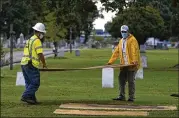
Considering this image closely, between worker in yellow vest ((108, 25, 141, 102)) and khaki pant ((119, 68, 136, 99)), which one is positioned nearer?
worker in yellow vest ((108, 25, 141, 102))

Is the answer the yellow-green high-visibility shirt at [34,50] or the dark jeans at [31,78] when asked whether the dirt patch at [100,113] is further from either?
the yellow-green high-visibility shirt at [34,50]

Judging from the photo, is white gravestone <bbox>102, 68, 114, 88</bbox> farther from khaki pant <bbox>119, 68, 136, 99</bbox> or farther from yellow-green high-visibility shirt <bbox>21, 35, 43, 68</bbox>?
yellow-green high-visibility shirt <bbox>21, 35, 43, 68</bbox>

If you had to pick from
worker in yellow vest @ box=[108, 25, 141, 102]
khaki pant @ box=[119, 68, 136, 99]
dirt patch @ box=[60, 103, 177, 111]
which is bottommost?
dirt patch @ box=[60, 103, 177, 111]

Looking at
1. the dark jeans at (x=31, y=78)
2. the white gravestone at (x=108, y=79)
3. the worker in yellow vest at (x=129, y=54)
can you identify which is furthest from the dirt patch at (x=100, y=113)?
the white gravestone at (x=108, y=79)

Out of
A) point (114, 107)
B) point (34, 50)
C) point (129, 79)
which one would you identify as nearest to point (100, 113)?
point (114, 107)

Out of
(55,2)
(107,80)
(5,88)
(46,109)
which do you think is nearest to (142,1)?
(55,2)

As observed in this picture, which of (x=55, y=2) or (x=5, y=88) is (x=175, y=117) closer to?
(x=5, y=88)

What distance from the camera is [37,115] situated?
10820 mm

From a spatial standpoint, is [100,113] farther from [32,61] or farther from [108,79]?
[108,79]

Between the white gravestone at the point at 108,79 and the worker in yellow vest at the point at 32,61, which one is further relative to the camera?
the white gravestone at the point at 108,79

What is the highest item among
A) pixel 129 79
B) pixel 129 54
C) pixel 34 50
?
pixel 34 50

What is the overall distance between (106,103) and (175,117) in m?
2.77

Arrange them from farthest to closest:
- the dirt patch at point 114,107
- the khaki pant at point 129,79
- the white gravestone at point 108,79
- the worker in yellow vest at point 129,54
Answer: the white gravestone at point 108,79 < the khaki pant at point 129,79 < the worker in yellow vest at point 129,54 < the dirt patch at point 114,107

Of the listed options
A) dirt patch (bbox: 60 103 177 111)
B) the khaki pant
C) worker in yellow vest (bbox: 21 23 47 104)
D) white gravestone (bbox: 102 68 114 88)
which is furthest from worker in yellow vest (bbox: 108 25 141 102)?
white gravestone (bbox: 102 68 114 88)
